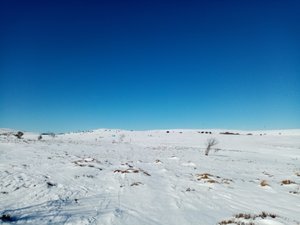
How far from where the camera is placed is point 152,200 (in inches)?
436

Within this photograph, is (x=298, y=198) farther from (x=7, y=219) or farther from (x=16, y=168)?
(x=16, y=168)

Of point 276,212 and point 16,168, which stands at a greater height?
point 16,168

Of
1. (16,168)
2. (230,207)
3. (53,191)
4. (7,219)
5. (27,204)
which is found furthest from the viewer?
(16,168)

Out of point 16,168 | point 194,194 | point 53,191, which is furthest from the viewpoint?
point 16,168

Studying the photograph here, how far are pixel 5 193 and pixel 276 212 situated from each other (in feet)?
32.9

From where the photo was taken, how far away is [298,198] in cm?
1310

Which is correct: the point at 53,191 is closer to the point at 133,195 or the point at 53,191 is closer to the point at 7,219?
the point at 133,195

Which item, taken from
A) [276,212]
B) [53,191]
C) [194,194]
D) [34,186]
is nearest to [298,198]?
[276,212]

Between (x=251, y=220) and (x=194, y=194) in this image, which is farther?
(x=194, y=194)

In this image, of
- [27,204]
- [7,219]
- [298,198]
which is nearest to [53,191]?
[27,204]

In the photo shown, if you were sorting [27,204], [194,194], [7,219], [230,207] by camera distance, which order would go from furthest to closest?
[194,194] < [230,207] < [27,204] < [7,219]

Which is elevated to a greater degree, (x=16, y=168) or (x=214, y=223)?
(x=16, y=168)

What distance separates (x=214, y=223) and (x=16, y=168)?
500 inches

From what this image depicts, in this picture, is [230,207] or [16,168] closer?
[230,207]
